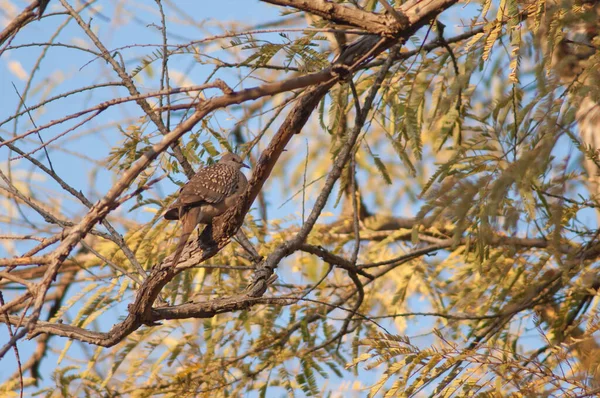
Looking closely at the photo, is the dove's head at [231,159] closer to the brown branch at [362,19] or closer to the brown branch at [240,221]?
the brown branch at [240,221]

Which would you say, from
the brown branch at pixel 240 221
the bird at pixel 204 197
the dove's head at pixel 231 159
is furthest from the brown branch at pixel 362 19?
the dove's head at pixel 231 159

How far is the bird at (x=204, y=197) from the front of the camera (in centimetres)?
416

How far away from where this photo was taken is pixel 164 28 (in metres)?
4.25

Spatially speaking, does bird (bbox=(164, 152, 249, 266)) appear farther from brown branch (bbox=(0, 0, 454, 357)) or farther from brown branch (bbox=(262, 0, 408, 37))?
brown branch (bbox=(262, 0, 408, 37))

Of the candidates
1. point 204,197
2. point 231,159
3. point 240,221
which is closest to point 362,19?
point 240,221

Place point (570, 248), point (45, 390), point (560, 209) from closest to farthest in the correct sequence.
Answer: point (560, 209) → point (570, 248) → point (45, 390)

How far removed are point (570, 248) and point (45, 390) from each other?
12.8 ft

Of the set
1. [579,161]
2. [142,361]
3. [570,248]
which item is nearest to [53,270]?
[579,161]

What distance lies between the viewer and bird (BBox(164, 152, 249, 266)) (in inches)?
164

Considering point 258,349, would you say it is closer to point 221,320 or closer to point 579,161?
point 221,320

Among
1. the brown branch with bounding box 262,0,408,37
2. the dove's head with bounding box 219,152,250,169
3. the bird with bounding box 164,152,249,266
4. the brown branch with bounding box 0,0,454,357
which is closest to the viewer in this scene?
the brown branch with bounding box 262,0,408,37

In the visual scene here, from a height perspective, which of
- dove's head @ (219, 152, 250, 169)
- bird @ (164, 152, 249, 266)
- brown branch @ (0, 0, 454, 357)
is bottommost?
brown branch @ (0, 0, 454, 357)

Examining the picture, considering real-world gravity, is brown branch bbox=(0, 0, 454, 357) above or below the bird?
below

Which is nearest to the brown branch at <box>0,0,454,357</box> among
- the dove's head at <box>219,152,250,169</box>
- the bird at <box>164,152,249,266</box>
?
the bird at <box>164,152,249,266</box>
